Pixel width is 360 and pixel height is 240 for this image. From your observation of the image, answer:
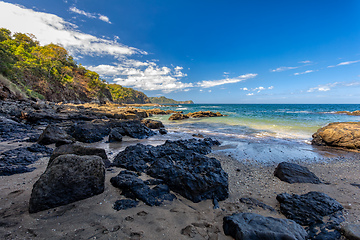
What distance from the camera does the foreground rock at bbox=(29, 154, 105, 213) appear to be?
2.54 m

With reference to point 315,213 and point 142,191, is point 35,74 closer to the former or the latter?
point 142,191

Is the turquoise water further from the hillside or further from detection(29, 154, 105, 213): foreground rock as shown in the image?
the hillside

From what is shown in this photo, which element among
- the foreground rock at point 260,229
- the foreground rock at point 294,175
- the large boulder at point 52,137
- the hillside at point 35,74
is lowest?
the foreground rock at point 294,175

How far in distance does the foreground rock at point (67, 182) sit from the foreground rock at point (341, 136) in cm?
1289

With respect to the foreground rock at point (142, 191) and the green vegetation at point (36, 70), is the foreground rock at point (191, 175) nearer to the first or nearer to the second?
the foreground rock at point (142, 191)

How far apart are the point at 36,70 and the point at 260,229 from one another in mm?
50758

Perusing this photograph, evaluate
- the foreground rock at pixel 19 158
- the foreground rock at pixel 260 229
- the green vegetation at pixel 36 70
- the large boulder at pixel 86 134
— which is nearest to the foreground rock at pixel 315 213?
the foreground rock at pixel 260 229

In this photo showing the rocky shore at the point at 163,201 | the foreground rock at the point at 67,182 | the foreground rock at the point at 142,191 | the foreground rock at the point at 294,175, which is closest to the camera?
the rocky shore at the point at 163,201

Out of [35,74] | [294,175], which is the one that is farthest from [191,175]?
[35,74]

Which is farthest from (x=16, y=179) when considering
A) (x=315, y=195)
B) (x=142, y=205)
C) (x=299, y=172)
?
(x=299, y=172)

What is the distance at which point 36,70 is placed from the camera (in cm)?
3469

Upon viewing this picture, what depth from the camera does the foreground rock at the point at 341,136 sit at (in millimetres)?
8570

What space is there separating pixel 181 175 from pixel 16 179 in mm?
4111

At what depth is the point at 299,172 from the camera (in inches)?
189
